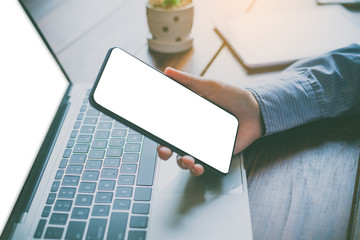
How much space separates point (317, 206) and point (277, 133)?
0.43 feet

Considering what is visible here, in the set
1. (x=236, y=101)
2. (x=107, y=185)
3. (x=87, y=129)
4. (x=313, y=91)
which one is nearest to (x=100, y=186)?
(x=107, y=185)

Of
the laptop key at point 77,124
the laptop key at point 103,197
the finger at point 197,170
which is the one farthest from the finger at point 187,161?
the laptop key at point 77,124

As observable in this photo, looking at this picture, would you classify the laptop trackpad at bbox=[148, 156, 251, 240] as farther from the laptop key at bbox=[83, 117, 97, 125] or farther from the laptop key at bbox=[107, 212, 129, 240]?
the laptop key at bbox=[83, 117, 97, 125]

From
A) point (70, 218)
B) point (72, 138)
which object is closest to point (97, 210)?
point (70, 218)

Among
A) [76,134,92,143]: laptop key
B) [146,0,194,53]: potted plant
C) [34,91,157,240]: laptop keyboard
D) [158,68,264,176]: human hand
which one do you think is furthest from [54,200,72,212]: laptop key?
[146,0,194,53]: potted plant

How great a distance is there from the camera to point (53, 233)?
1.07ft

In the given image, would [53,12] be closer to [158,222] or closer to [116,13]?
[116,13]

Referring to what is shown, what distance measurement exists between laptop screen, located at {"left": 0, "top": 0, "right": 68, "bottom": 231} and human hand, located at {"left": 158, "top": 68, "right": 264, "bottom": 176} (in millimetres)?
201

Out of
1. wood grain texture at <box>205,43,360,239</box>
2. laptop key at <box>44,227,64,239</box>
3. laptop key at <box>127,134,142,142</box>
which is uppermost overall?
laptop key at <box>44,227,64,239</box>

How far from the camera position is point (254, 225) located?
32 centimetres

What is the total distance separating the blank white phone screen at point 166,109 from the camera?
13.7 inches

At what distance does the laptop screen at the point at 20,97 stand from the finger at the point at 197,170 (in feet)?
0.75

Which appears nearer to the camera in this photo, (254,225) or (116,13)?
(254,225)

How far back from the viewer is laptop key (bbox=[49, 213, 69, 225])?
336mm
